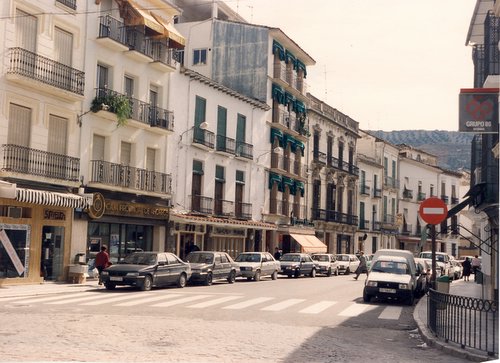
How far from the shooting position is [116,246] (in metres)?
30.8

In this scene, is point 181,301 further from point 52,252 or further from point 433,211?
point 52,252

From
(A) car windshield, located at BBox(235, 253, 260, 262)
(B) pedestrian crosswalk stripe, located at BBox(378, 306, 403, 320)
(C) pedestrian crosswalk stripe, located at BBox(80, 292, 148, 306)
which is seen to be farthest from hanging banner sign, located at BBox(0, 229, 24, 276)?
(B) pedestrian crosswalk stripe, located at BBox(378, 306, 403, 320)

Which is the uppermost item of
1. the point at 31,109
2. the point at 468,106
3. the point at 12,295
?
the point at 31,109

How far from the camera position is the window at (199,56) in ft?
150

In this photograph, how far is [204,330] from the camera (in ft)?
44.0

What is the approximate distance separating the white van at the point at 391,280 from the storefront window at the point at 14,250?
1295 cm

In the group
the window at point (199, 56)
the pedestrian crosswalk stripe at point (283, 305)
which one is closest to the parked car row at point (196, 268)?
the pedestrian crosswalk stripe at point (283, 305)

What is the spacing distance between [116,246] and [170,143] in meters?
6.67

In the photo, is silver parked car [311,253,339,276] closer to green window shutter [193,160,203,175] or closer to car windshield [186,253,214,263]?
green window shutter [193,160,203,175]

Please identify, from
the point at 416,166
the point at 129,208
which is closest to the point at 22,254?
the point at 129,208

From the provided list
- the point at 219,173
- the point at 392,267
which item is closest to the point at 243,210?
the point at 219,173

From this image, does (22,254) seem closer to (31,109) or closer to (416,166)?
(31,109)

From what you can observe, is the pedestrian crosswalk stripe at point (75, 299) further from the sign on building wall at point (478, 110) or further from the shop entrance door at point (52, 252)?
the sign on building wall at point (478, 110)

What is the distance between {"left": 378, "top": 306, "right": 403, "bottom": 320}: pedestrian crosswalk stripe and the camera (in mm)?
17692
